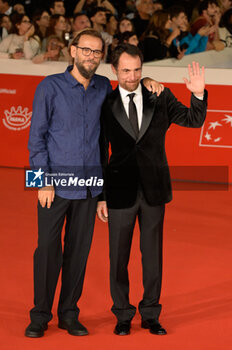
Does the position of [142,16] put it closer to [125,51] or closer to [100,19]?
[100,19]

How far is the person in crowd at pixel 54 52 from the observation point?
9.18 metres

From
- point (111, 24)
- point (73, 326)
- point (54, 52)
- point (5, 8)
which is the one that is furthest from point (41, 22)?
point (73, 326)

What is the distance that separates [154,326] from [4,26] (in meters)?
7.50

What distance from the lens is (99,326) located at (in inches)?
157

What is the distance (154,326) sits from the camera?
Answer: 3875 mm

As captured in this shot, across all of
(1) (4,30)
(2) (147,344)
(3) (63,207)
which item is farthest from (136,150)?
(1) (4,30)

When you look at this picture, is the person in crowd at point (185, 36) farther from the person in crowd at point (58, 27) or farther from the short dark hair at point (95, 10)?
the person in crowd at point (58, 27)

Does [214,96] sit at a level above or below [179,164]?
above

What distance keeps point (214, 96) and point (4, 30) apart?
3.67 metres

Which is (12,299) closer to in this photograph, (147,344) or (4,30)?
(147,344)

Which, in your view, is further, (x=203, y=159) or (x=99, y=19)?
(x=99, y=19)

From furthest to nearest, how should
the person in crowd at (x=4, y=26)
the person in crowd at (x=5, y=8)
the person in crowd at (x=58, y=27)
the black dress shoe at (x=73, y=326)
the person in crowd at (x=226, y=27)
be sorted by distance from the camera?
1. the person in crowd at (x=5, y=8)
2. the person in crowd at (x=4, y=26)
3. the person in crowd at (x=58, y=27)
4. the person in crowd at (x=226, y=27)
5. the black dress shoe at (x=73, y=326)

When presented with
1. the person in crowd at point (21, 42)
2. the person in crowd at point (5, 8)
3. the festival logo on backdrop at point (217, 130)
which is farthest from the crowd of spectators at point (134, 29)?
the festival logo on backdrop at point (217, 130)

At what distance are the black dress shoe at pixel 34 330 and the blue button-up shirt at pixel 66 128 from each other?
797 mm
